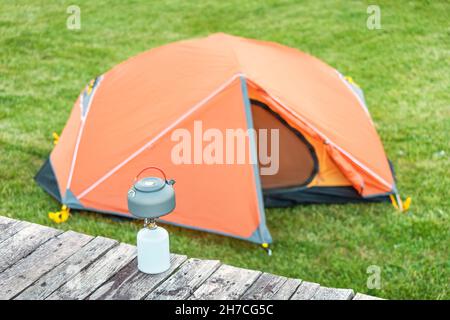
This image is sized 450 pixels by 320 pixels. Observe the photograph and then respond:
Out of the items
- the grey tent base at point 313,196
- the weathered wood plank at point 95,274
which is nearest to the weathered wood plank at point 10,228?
the weathered wood plank at point 95,274

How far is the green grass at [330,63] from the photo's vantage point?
4137 mm

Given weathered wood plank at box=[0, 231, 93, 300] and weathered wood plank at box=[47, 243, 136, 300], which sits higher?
weathered wood plank at box=[0, 231, 93, 300]

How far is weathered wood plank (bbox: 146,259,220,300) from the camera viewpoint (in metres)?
2.32

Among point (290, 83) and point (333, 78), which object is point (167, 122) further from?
point (333, 78)

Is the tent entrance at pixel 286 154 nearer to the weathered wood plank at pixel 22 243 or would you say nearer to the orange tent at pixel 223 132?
the orange tent at pixel 223 132

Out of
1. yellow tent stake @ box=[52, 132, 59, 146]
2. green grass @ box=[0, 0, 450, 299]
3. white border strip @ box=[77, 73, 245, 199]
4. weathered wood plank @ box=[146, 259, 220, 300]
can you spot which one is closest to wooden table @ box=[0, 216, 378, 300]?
weathered wood plank @ box=[146, 259, 220, 300]

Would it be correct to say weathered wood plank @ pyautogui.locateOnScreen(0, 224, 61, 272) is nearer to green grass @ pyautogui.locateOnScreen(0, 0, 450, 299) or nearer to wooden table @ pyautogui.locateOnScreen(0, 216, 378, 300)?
wooden table @ pyautogui.locateOnScreen(0, 216, 378, 300)

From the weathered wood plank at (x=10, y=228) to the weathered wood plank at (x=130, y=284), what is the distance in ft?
1.91

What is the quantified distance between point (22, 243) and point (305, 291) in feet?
3.74

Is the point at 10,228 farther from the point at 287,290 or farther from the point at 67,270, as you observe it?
the point at 287,290

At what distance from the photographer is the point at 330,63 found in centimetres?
775

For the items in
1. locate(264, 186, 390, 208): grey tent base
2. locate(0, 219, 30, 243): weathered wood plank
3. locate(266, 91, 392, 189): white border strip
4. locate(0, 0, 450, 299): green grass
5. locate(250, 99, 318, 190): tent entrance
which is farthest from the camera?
locate(264, 186, 390, 208): grey tent base

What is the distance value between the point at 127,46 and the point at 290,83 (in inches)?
173
